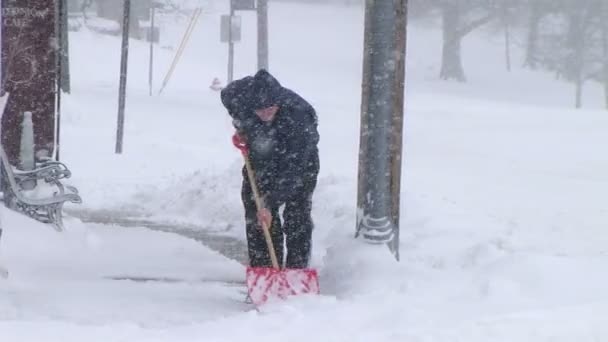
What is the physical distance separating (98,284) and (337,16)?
185ft

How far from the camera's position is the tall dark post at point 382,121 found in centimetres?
659

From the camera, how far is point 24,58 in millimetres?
8820

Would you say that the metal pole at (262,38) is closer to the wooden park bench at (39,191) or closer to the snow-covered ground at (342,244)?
the snow-covered ground at (342,244)

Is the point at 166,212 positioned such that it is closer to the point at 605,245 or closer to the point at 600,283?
the point at 605,245

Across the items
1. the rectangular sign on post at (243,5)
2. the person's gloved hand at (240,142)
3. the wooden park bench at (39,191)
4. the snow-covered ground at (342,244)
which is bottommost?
the snow-covered ground at (342,244)

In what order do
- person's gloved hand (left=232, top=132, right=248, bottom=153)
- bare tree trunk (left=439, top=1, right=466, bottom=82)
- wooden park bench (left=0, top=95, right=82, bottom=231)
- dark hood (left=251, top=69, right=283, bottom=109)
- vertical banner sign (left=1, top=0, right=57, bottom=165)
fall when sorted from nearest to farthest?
1. dark hood (left=251, top=69, right=283, bottom=109)
2. person's gloved hand (left=232, top=132, right=248, bottom=153)
3. wooden park bench (left=0, top=95, right=82, bottom=231)
4. vertical banner sign (left=1, top=0, right=57, bottom=165)
5. bare tree trunk (left=439, top=1, right=466, bottom=82)

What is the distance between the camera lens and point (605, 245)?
321 inches

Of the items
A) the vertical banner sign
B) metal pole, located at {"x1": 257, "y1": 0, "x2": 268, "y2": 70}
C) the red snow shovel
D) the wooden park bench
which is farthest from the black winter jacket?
metal pole, located at {"x1": 257, "y1": 0, "x2": 268, "y2": 70}

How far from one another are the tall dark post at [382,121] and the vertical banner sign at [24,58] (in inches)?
126

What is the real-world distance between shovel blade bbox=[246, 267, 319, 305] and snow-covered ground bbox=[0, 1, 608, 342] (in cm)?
18

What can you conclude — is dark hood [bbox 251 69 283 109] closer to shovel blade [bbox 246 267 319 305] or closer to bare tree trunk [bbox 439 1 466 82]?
shovel blade [bbox 246 267 319 305]

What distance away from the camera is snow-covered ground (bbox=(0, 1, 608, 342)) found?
5.46 meters

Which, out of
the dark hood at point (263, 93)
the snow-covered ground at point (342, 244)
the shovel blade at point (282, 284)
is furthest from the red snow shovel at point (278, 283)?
the dark hood at point (263, 93)

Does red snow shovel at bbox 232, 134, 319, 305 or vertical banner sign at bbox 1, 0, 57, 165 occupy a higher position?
vertical banner sign at bbox 1, 0, 57, 165
